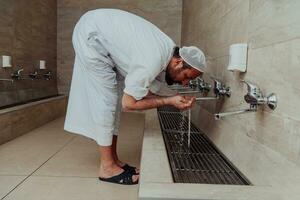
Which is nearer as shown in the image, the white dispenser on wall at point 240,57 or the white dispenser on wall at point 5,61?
the white dispenser on wall at point 240,57

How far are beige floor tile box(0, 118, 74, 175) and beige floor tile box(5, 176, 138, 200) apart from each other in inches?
7.5

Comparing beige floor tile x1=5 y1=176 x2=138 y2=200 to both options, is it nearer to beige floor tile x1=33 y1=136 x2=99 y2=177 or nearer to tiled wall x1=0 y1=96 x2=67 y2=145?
beige floor tile x1=33 y1=136 x2=99 y2=177

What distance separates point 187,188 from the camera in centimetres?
78

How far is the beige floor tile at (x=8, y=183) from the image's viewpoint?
139 centimetres

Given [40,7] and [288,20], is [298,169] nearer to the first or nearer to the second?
[288,20]

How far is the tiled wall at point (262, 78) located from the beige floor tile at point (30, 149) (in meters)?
1.11

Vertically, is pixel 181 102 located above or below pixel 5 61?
below

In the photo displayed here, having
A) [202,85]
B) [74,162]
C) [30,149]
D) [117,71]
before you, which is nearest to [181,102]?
[117,71]

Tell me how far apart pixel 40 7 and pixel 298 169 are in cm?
338

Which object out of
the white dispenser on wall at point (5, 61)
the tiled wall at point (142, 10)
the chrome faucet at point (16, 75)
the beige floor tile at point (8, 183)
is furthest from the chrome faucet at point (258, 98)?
the tiled wall at point (142, 10)

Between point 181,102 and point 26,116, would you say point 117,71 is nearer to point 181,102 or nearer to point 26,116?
point 181,102

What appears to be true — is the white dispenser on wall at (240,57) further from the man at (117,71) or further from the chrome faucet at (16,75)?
the chrome faucet at (16,75)

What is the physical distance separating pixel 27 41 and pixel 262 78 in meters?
2.73

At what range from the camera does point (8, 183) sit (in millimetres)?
1484
